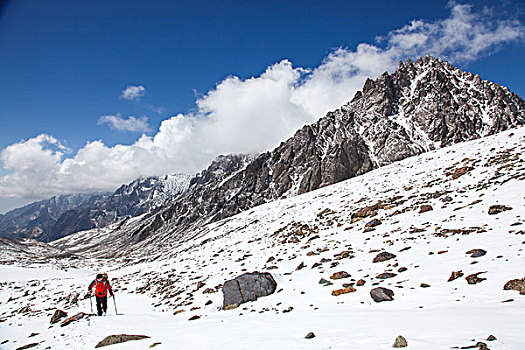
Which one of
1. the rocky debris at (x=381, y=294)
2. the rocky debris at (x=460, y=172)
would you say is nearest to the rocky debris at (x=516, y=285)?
the rocky debris at (x=381, y=294)

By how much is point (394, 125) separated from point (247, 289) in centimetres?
17981

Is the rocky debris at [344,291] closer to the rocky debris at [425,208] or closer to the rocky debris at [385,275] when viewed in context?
the rocky debris at [385,275]

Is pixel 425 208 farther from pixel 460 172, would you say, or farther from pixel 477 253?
pixel 460 172

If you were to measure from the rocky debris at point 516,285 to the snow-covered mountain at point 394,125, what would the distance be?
156 meters

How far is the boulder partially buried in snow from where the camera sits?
625 inches

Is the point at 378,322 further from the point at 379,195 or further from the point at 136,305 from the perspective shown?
the point at 379,195

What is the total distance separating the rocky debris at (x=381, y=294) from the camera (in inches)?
446

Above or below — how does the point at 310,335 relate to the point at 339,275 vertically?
above

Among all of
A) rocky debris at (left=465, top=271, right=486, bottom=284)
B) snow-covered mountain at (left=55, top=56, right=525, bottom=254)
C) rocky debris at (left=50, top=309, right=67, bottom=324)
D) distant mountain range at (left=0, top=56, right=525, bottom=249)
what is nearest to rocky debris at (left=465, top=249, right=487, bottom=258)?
rocky debris at (left=465, top=271, right=486, bottom=284)

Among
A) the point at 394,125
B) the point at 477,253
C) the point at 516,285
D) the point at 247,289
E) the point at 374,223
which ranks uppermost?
the point at 394,125

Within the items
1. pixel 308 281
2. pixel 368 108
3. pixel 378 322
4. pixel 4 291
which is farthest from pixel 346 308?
pixel 368 108

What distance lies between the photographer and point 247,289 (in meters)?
16.2

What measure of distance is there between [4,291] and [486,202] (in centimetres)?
5904

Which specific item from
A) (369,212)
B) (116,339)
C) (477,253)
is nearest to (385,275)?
(477,253)
